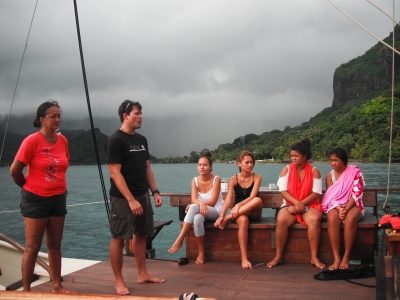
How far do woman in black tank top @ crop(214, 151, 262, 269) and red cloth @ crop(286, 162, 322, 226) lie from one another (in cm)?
34

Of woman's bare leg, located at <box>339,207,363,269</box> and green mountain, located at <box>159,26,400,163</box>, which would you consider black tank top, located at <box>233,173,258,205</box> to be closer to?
woman's bare leg, located at <box>339,207,363,269</box>

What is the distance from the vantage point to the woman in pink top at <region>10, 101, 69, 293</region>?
325cm

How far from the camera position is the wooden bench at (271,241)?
447 centimetres

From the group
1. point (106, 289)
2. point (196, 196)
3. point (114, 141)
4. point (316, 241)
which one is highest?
A: point (114, 141)

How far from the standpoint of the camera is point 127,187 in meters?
3.60

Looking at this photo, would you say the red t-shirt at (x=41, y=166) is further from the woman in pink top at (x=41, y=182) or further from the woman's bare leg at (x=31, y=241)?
the woman's bare leg at (x=31, y=241)

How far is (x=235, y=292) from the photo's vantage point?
361cm

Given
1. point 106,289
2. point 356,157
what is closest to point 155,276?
point 106,289

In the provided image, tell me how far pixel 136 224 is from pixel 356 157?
250 ft

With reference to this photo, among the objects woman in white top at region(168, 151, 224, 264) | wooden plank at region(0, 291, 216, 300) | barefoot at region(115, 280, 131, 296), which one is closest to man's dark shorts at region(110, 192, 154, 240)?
barefoot at region(115, 280, 131, 296)

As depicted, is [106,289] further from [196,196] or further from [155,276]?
[196,196]

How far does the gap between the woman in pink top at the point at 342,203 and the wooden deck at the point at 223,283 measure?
1.14 feet

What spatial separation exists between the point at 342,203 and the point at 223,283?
1.48 metres

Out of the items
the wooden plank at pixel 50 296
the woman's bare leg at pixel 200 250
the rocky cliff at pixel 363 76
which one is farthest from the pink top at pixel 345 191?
the rocky cliff at pixel 363 76
